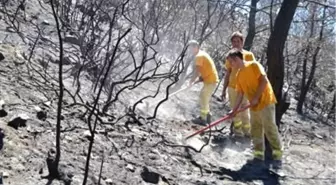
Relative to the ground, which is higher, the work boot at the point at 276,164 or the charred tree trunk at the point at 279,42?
the charred tree trunk at the point at 279,42

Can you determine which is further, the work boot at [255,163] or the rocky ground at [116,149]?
the work boot at [255,163]

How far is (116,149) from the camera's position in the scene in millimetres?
5055

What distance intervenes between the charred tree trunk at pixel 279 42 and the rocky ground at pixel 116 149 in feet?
3.65

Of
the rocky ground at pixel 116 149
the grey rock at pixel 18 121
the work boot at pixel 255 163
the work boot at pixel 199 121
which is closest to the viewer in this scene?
the rocky ground at pixel 116 149

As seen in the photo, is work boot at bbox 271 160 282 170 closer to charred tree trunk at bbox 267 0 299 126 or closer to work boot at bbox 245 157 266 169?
work boot at bbox 245 157 266 169

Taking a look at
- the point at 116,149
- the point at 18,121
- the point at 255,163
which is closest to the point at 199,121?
the point at 255,163

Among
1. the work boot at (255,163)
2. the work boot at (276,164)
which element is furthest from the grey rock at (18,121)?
the work boot at (276,164)

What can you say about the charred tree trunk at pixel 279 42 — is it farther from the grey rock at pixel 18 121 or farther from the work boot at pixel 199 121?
the grey rock at pixel 18 121

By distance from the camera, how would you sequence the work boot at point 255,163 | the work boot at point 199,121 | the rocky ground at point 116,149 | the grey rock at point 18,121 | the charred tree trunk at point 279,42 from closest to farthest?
the rocky ground at point 116,149
the grey rock at point 18,121
the work boot at point 255,163
the charred tree trunk at point 279,42
the work boot at point 199,121

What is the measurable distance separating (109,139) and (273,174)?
2146 millimetres

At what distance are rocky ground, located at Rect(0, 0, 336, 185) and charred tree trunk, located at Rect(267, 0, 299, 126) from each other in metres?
1.11

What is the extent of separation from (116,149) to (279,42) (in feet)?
9.92

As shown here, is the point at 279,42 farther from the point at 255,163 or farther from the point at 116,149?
the point at 116,149

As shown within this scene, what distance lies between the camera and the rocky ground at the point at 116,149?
4.20 meters
